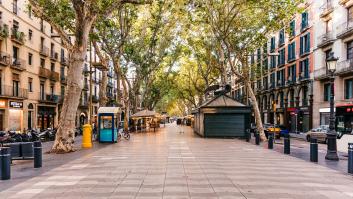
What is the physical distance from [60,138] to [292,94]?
33619mm

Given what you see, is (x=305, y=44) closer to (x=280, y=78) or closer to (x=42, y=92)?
(x=280, y=78)

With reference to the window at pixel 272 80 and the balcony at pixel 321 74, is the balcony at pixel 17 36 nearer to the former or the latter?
the balcony at pixel 321 74

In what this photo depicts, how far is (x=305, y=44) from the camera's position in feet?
128

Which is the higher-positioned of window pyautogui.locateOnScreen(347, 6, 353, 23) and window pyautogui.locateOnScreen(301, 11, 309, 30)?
window pyautogui.locateOnScreen(301, 11, 309, 30)

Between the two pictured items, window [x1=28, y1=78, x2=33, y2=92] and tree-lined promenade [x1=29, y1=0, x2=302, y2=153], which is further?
window [x1=28, y1=78, x2=33, y2=92]

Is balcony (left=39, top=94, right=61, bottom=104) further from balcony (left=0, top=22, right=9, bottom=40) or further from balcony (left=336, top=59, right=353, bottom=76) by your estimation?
balcony (left=336, top=59, right=353, bottom=76)

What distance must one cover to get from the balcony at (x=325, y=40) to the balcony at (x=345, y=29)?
126 centimetres

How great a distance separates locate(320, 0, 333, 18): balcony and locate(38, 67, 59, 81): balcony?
98.5 feet

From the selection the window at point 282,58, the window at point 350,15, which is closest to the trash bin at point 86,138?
the window at point 350,15

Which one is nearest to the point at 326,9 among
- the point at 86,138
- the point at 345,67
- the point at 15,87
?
the point at 345,67

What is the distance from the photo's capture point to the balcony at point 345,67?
2901 centimetres

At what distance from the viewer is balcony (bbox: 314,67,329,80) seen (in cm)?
3371

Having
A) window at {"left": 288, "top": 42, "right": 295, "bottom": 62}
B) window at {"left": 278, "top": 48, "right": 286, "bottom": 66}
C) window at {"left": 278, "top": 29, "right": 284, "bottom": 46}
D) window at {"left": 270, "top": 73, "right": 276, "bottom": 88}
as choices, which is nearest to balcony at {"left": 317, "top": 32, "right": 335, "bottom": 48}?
window at {"left": 288, "top": 42, "right": 295, "bottom": 62}

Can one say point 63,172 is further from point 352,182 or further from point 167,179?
point 352,182
